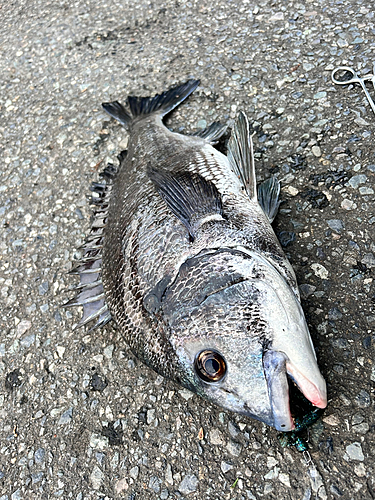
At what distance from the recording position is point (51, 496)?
2.36m

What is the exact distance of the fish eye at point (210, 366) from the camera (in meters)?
1.74

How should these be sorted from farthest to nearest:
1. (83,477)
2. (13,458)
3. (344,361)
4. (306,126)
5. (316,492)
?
(306,126), (13,458), (83,477), (344,361), (316,492)

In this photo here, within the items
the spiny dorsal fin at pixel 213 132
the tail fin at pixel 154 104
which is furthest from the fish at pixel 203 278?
the tail fin at pixel 154 104

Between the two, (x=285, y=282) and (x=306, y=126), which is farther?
(x=306, y=126)

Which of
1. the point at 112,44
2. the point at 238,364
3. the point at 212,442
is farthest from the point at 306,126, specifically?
the point at 112,44

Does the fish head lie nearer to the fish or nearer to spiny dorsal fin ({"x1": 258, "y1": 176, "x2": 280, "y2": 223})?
the fish

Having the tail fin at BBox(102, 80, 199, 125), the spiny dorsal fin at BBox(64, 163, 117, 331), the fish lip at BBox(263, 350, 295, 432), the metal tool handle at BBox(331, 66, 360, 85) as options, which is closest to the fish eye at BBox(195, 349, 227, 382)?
the fish lip at BBox(263, 350, 295, 432)

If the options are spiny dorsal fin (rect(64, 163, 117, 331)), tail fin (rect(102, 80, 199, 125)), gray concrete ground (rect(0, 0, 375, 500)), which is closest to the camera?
gray concrete ground (rect(0, 0, 375, 500))

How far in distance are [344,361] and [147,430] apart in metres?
1.24

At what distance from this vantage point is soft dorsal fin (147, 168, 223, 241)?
2.25 m

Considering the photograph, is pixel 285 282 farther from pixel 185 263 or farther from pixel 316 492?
pixel 316 492

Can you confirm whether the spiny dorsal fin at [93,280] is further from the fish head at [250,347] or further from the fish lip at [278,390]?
the fish lip at [278,390]

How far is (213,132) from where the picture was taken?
3.33 m

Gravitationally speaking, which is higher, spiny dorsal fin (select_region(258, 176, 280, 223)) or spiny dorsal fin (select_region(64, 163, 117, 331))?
spiny dorsal fin (select_region(64, 163, 117, 331))
